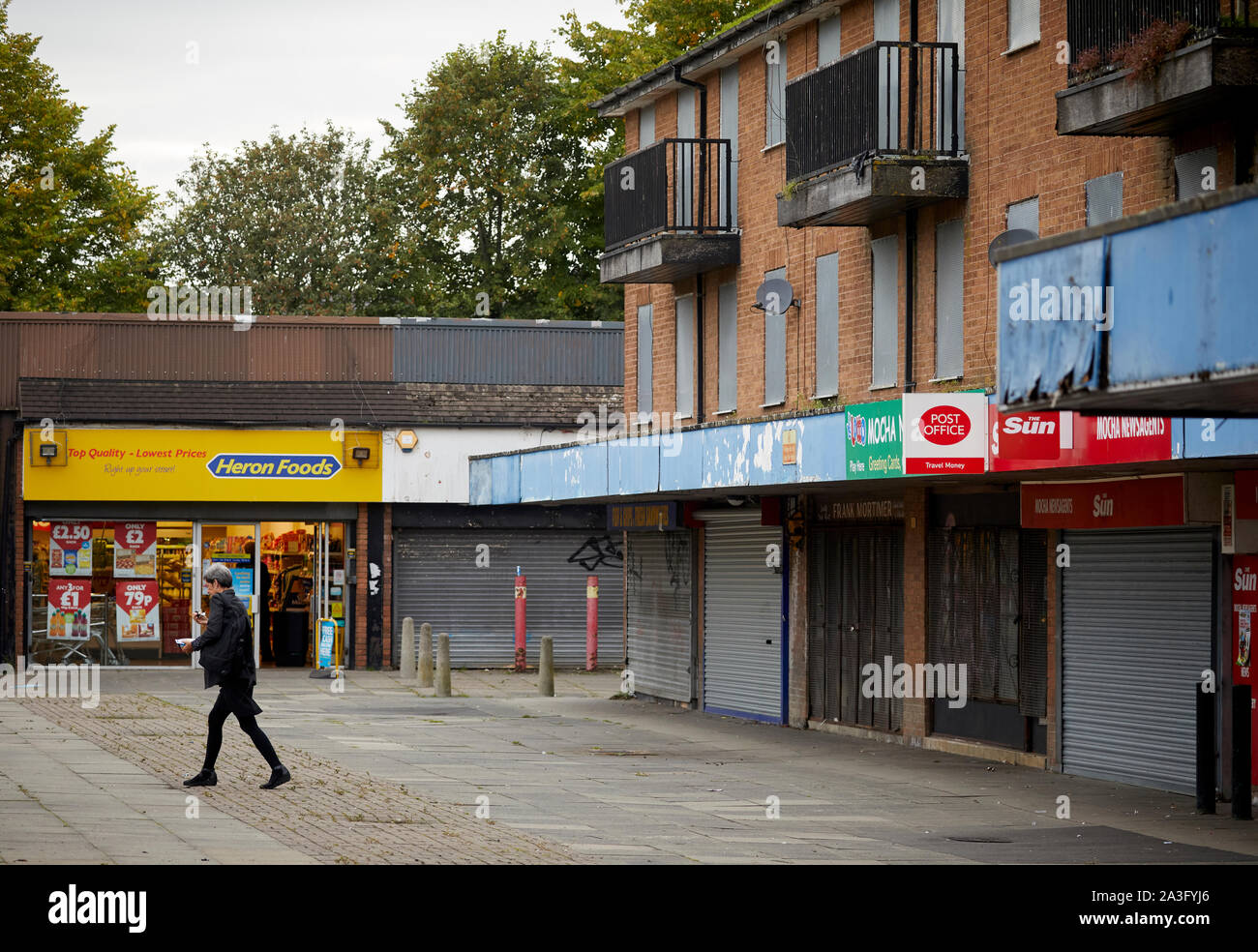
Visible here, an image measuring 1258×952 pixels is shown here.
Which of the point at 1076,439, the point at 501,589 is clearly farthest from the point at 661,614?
the point at 1076,439

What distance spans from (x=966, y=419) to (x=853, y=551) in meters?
6.19

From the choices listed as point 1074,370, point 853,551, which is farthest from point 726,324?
point 1074,370

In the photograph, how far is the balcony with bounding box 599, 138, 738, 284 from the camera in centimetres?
2378

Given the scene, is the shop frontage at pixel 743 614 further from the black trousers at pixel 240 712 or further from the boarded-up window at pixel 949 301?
the black trousers at pixel 240 712

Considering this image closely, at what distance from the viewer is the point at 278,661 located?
1236 inches

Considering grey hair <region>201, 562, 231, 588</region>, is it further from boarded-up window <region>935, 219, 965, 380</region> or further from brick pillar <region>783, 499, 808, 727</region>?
brick pillar <region>783, 499, 808, 727</region>

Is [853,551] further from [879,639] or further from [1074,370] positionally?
[1074,370]

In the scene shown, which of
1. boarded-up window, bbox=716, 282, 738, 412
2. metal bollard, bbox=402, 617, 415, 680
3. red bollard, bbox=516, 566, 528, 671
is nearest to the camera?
boarded-up window, bbox=716, 282, 738, 412

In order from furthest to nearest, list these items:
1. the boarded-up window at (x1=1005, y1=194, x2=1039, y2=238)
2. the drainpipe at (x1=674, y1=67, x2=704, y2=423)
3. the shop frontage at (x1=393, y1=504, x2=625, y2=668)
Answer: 1. the shop frontage at (x1=393, y1=504, x2=625, y2=668)
2. the drainpipe at (x1=674, y1=67, x2=704, y2=423)
3. the boarded-up window at (x1=1005, y1=194, x2=1039, y2=238)

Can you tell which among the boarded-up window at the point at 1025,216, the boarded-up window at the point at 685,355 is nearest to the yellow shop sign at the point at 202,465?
the boarded-up window at the point at 685,355

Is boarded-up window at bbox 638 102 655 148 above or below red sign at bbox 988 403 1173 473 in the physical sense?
above

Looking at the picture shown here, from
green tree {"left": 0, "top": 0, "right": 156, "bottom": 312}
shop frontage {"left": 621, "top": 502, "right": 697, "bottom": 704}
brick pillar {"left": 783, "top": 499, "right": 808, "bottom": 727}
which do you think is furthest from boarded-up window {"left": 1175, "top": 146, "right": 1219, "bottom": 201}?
green tree {"left": 0, "top": 0, "right": 156, "bottom": 312}

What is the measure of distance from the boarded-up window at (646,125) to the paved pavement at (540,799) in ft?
28.8

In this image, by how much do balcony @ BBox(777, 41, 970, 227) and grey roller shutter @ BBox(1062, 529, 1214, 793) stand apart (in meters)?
4.07
